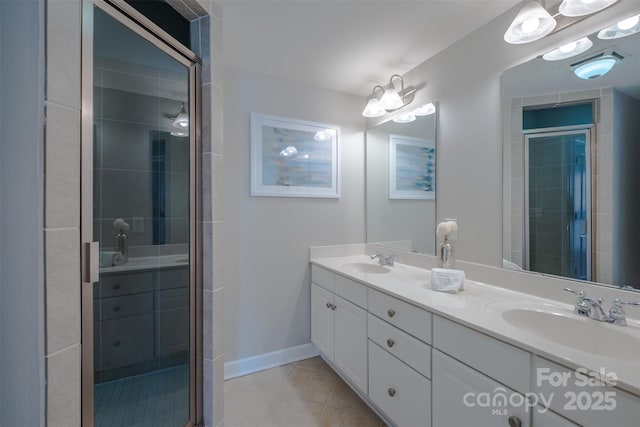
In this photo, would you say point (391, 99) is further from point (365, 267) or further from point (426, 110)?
point (365, 267)

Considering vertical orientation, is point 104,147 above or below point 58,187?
above

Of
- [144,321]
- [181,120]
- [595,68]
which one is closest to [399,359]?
[144,321]

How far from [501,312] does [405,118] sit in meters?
1.57

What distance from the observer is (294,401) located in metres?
1.79

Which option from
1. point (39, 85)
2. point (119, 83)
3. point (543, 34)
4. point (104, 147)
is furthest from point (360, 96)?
point (39, 85)

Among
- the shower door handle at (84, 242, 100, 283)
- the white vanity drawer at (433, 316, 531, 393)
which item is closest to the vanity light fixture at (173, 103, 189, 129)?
the shower door handle at (84, 242, 100, 283)

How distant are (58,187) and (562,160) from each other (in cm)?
202

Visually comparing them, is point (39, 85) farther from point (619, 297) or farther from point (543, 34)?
point (619, 297)

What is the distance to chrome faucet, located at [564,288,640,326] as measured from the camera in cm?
98

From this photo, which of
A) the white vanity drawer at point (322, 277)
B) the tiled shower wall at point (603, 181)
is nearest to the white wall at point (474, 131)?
the tiled shower wall at point (603, 181)

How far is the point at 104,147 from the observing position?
3.83ft

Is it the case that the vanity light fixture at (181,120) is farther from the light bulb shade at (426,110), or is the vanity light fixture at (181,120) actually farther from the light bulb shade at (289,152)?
the light bulb shade at (426,110)

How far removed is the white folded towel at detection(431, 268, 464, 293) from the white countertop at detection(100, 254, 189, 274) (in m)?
1.35

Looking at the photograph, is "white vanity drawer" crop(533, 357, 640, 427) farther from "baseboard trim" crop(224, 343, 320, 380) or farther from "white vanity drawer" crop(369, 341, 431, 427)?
"baseboard trim" crop(224, 343, 320, 380)
